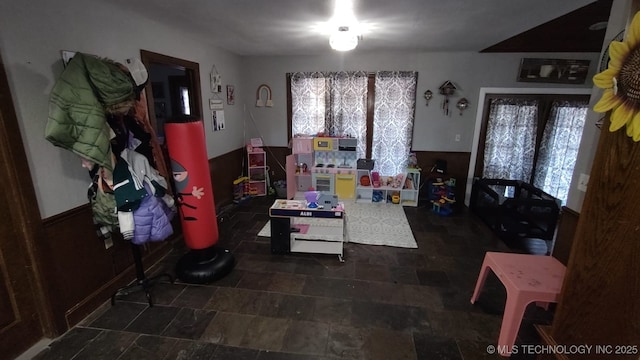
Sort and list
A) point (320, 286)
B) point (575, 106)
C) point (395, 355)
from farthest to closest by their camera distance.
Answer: point (575, 106), point (320, 286), point (395, 355)

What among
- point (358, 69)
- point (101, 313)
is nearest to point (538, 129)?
point (358, 69)

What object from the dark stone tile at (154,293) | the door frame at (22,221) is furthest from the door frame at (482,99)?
the door frame at (22,221)

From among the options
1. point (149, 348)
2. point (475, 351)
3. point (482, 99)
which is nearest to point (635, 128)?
point (475, 351)

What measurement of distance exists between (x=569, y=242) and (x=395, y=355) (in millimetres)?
1486

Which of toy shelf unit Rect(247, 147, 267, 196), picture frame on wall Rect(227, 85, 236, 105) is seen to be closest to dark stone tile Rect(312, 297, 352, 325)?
toy shelf unit Rect(247, 147, 267, 196)

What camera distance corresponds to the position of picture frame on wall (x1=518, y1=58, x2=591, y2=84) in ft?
13.0

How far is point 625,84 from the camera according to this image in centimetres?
104

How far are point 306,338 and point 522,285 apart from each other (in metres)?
1.41

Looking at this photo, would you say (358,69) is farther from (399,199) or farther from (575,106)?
(575,106)

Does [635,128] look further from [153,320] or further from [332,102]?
[332,102]

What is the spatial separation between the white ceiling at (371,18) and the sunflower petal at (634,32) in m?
1.39

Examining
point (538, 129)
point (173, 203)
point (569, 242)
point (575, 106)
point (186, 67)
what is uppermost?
point (186, 67)

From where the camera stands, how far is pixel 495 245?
321 cm

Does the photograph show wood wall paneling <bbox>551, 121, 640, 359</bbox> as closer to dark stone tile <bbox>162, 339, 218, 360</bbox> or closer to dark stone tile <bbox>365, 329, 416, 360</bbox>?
dark stone tile <bbox>365, 329, 416, 360</bbox>
